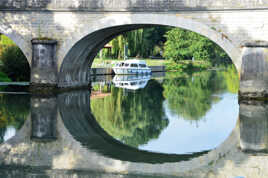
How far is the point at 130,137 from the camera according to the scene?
36.2 ft

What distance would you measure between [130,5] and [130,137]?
26.0ft

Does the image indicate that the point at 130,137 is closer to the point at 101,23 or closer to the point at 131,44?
the point at 101,23

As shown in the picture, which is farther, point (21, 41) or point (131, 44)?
point (131, 44)

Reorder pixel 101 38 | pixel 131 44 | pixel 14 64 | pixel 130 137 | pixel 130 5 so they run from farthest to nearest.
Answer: pixel 131 44 → pixel 14 64 → pixel 101 38 → pixel 130 5 → pixel 130 137

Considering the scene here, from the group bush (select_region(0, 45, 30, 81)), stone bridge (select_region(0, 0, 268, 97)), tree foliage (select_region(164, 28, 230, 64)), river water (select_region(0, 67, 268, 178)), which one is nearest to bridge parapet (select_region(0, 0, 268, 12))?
stone bridge (select_region(0, 0, 268, 97))

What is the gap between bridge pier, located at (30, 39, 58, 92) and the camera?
18922 millimetres

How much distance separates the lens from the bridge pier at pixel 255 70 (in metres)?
16.8

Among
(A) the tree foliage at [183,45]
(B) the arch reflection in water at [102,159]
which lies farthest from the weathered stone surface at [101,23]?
(A) the tree foliage at [183,45]

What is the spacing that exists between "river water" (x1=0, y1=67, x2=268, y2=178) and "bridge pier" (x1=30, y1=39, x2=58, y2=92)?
36.8 inches

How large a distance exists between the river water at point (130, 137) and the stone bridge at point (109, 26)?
1381 millimetres

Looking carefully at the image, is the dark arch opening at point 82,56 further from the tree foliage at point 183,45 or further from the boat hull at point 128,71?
the tree foliage at point 183,45

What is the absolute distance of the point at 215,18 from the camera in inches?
679

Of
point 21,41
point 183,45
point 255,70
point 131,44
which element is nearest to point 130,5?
point 21,41

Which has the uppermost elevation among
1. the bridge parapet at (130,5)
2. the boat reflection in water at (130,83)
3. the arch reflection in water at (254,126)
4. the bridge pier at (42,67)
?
the bridge parapet at (130,5)
